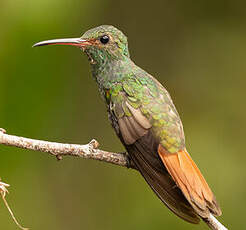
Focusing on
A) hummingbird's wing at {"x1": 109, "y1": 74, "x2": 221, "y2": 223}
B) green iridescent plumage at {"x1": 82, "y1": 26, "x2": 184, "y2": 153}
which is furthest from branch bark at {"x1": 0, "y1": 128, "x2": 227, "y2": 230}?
green iridescent plumage at {"x1": 82, "y1": 26, "x2": 184, "y2": 153}

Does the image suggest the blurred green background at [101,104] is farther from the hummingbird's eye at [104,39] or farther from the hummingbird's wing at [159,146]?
the hummingbird's wing at [159,146]

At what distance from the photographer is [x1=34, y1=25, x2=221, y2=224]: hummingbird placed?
334 centimetres

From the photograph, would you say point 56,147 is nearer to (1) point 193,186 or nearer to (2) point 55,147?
(2) point 55,147

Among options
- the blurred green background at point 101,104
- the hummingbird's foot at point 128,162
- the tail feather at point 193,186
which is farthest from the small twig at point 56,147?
the blurred green background at point 101,104

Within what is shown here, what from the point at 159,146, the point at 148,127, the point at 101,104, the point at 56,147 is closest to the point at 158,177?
the point at 159,146

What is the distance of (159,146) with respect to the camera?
3629mm

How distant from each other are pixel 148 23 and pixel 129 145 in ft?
11.9

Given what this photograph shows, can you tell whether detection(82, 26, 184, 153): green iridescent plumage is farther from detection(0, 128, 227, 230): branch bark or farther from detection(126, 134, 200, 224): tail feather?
detection(0, 128, 227, 230): branch bark

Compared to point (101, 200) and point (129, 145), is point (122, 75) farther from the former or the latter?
point (101, 200)

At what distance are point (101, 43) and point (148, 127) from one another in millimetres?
814

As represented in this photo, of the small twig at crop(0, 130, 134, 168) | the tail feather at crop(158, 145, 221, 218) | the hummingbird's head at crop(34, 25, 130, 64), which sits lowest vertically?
the tail feather at crop(158, 145, 221, 218)

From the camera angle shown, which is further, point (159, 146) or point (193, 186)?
point (159, 146)

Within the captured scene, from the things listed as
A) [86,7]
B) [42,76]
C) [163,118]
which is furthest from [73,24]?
[163,118]

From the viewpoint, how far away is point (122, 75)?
3.98 m
